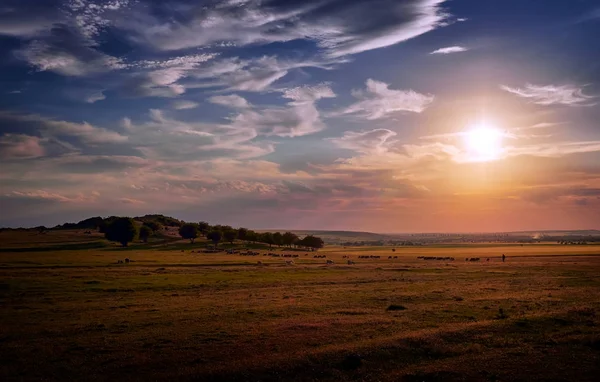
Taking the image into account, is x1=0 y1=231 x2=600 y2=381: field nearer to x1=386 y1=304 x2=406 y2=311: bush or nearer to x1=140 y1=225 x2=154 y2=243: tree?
x1=386 y1=304 x2=406 y2=311: bush

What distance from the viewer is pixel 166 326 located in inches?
1147

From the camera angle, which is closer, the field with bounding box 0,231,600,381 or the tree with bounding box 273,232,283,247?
the field with bounding box 0,231,600,381

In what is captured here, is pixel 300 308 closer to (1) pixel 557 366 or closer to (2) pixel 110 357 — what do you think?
(2) pixel 110 357

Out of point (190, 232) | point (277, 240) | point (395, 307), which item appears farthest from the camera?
point (277, 240)

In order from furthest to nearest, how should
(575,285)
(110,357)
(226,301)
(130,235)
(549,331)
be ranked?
1. (130,235)
2. (575,285)
3. (226,301)
4. (549,331)
5. (110,357)

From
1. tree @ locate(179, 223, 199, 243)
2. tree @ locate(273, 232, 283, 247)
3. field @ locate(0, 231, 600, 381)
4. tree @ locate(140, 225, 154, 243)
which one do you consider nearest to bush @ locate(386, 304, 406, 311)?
field @ locate(0, 231, 600, 381)

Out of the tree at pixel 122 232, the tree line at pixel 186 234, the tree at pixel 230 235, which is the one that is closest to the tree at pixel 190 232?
the tree line at pixel 186 234

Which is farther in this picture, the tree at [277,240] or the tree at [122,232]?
the tree at [277,240]

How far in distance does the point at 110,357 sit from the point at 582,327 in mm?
29089

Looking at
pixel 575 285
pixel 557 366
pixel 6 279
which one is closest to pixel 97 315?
pixel 6 279

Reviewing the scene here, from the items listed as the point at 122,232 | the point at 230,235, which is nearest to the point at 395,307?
the point at 122,232

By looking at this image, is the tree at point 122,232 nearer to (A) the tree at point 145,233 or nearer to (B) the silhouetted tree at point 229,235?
(A) the tree at point 145,233

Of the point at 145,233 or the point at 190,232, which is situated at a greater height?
the point at 190,232

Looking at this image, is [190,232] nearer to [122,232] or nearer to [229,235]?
[229,235]
